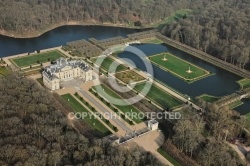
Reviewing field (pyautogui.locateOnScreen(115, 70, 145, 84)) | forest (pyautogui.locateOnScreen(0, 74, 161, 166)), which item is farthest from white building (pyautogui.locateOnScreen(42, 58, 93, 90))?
forest (pyautogui.locateOnScreen(0, 74, 161, 166))

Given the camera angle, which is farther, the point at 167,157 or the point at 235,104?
the point at 235,104

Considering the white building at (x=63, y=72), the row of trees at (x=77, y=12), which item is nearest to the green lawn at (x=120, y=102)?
the white building at (x=63, y=72)

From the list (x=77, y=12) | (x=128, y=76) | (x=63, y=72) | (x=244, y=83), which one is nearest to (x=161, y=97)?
(x=128, y=76)

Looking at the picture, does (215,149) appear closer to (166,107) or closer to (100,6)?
(166,107)

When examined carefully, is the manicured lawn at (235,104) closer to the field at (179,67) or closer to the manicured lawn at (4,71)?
the field at (179,67)

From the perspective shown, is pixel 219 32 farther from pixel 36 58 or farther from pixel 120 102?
pixel 36 58

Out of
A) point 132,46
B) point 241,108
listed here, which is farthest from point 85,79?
point 241,108
